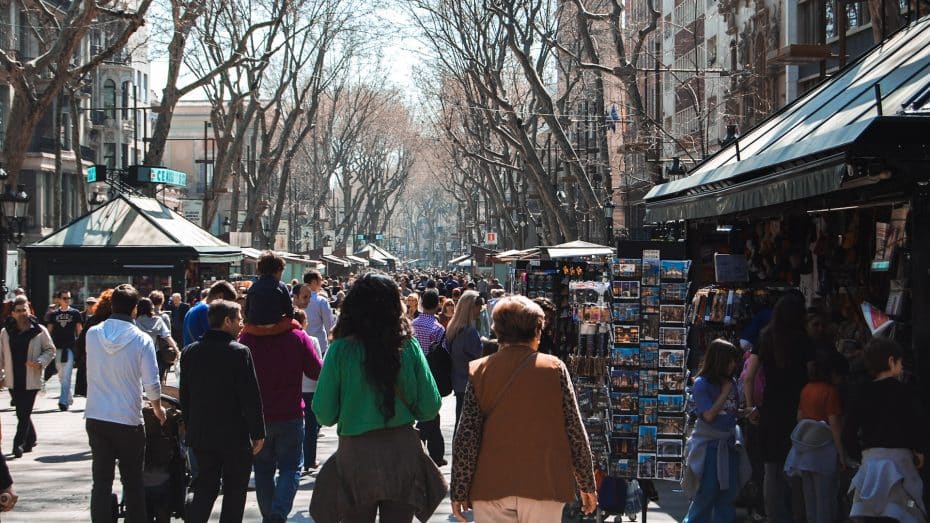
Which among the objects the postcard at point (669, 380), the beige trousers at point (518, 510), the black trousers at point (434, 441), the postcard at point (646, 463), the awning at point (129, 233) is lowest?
the black trousers at point (434, 441)

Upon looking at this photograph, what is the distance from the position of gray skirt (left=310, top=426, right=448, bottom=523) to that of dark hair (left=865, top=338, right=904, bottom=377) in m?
2.76

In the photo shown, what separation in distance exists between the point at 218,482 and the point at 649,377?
10.4 feet

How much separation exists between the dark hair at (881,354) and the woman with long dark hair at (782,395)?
1.28 m

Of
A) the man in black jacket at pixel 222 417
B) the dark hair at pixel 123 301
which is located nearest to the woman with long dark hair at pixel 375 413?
the man in black jacket at pixel 222 417

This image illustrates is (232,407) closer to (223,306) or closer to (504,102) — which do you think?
(223,306)

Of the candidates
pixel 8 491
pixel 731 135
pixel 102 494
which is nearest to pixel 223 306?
pixel 102 494

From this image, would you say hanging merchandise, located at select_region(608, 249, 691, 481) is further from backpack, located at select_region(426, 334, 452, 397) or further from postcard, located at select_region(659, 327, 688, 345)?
backpack, located at select_region(426, 334, 452, 397)

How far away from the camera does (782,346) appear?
868cm

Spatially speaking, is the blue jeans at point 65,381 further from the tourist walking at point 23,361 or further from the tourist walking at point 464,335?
the tourist walking at point 464,335

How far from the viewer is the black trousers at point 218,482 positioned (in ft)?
25.3

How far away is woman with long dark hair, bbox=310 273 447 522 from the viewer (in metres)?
6.05

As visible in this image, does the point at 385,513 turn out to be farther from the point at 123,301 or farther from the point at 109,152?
the point at 109,152

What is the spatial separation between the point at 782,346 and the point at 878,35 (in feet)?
29.3

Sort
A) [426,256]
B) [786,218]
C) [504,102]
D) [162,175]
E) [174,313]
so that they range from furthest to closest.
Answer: [426,256], [504,102], [162,175], [174,313], [786,218]
